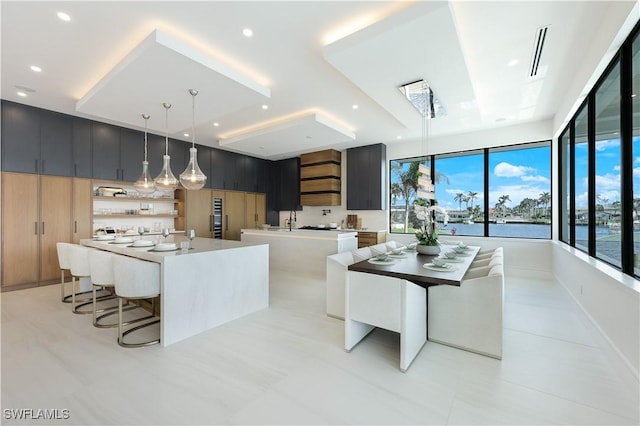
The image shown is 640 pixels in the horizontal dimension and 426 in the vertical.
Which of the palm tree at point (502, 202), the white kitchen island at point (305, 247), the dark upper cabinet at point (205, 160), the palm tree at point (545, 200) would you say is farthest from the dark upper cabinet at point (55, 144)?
the palm tree at point (545, 200)

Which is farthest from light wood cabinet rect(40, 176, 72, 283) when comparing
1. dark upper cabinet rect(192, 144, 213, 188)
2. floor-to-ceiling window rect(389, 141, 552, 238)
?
floor-to-ceiling window rect(389, 141, 552, 238)

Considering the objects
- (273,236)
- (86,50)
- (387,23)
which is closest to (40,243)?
(86,50)

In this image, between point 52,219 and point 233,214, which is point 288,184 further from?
point 52,219

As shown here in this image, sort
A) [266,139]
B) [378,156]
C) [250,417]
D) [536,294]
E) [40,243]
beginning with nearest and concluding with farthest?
[250,417] → [536,294] → [40,243] → [266,139] → [378,156]

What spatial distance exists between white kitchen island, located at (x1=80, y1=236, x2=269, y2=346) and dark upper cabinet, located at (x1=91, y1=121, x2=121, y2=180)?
7.24 feet

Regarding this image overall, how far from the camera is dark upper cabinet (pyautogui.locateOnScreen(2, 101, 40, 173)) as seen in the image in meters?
4.13

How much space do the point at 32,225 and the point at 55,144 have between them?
139 cm

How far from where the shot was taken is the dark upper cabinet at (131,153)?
5391 millimetres

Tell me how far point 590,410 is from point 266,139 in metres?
5.55

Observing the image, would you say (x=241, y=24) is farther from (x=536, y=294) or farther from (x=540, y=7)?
(x=536, y=294)

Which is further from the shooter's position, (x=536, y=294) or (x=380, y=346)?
(x=536, y=294)

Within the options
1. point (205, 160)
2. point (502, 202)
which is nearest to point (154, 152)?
point (205, 160)

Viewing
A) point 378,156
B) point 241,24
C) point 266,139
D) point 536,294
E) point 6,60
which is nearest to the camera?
point 241,24

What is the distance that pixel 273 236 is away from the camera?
5.90 meters
